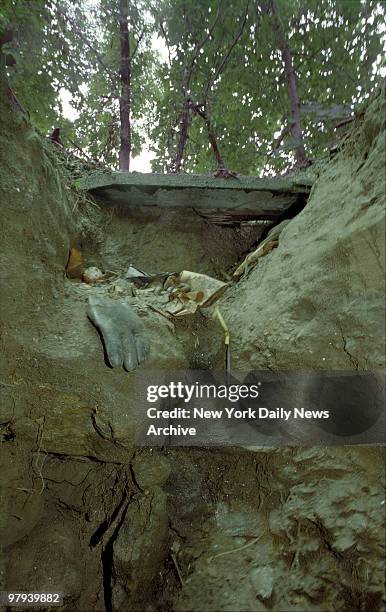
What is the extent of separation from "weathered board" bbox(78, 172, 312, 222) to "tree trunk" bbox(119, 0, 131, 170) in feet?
6.79

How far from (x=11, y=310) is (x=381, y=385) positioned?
1972mm

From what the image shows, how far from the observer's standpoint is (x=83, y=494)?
2.13 m

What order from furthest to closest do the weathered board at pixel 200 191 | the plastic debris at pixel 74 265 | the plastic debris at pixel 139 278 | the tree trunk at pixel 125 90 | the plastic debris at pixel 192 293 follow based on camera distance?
the tree trunk at pixel 125 90 < the weathered board at pixel 200 191 < the plastic debris at pixel 139 278 < the plastic debris at pixel 74 265 < the plastic debris at pixel 192 293

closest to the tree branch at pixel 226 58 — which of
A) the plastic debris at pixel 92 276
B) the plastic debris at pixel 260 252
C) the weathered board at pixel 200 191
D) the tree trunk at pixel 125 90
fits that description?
the tree trunk at pixel 125 90

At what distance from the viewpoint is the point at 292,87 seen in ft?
15.1

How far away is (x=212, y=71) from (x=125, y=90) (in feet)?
4.29

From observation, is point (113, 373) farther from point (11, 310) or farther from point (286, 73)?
point (286, 73)

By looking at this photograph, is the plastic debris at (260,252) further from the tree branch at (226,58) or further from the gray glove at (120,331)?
the tree branch at (226,58)

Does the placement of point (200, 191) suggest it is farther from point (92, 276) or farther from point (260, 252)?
point (92, 276)

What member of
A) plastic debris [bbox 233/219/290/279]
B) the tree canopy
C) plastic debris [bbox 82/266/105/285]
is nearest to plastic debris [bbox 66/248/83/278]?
plastic debris [bbox 82/266/105/285]

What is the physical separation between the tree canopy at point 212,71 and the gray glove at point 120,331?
3159mm

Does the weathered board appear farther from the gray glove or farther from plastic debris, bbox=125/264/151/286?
the gray glove

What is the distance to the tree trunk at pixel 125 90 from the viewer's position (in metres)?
4.93

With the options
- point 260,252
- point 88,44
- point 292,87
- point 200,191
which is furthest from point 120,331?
point 88,44
